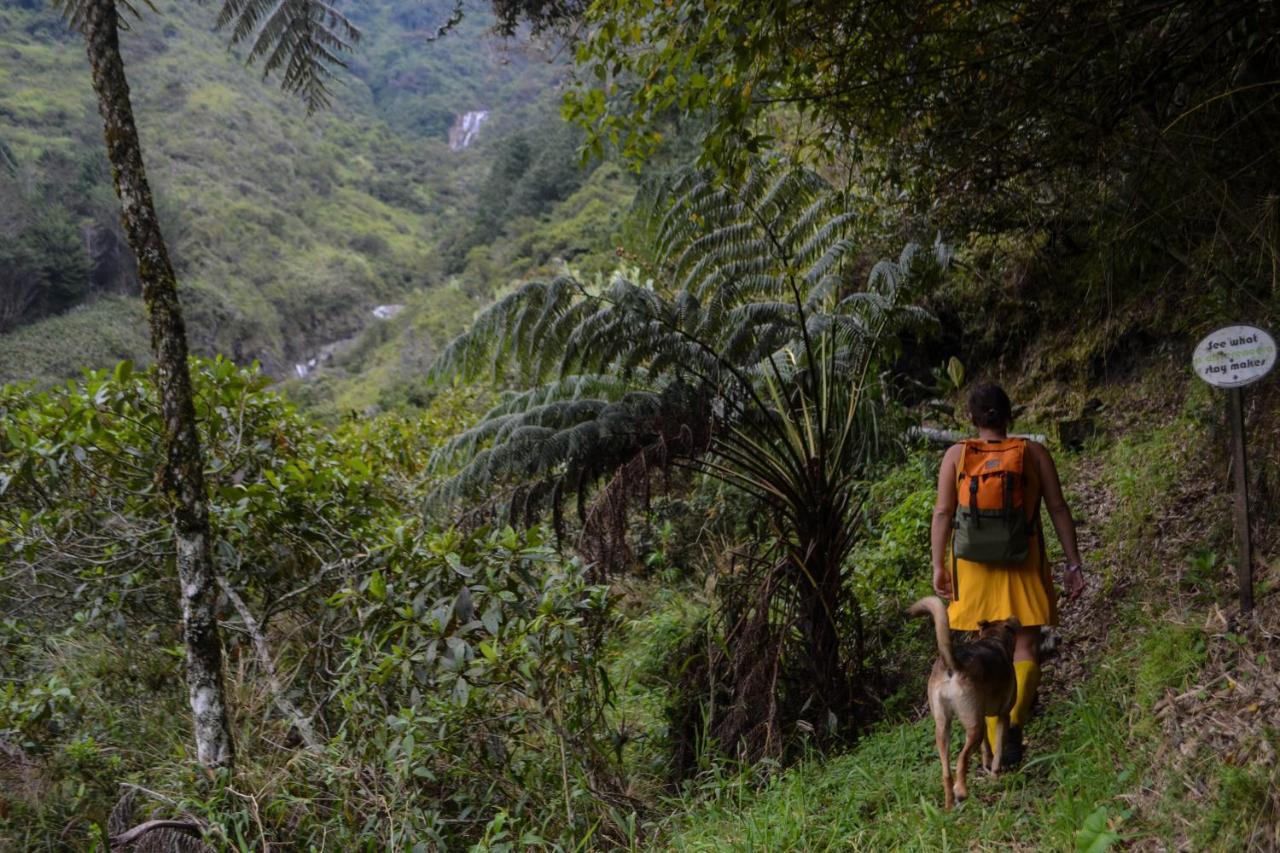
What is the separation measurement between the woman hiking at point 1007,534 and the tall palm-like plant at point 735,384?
2.95ft

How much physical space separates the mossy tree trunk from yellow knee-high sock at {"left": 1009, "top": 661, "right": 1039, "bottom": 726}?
3617 mm

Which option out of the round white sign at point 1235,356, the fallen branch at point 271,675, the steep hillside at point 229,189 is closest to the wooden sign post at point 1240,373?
the round white sign at point 1235,356

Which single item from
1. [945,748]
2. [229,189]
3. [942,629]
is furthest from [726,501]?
[229,189]

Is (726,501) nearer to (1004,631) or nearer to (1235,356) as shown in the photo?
(1004,631)

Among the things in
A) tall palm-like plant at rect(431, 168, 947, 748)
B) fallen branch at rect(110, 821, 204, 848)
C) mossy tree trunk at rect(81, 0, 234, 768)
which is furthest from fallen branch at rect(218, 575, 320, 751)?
tall palm-like plant at rect(431, 168, 947, 748)

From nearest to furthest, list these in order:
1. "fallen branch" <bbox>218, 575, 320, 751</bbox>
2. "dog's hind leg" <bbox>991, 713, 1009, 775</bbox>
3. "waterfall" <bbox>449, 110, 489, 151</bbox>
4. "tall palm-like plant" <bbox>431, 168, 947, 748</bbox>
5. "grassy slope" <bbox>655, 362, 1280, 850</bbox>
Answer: "grassy slope" <bbox>655, 362, 1280, 850</bbox> → "dog's hind leg" <bbox>991, 713, 1009, 775</bbox> → "tall palm-like plant" <bbox>431, 168, 947, 748</bbox> → "fallen branch" <bbox>218, 575, 320, 751</bbox> → "waterfall" <bbox>449, 110, 489, 151</bbox>

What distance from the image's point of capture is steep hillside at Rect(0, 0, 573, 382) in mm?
37438

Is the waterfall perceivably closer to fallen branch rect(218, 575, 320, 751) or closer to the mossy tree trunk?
the mossy tree trunk

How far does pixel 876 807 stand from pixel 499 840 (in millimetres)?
1659

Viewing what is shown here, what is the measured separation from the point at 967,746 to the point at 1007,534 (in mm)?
794

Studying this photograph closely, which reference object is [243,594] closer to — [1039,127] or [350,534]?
[350,534]

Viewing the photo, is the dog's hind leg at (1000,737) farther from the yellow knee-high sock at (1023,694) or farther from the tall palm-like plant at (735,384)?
the tall palm-like plant at (735,384)

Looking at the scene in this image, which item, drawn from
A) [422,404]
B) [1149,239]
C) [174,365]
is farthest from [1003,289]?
[422,404]

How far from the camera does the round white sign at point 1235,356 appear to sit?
317cm
